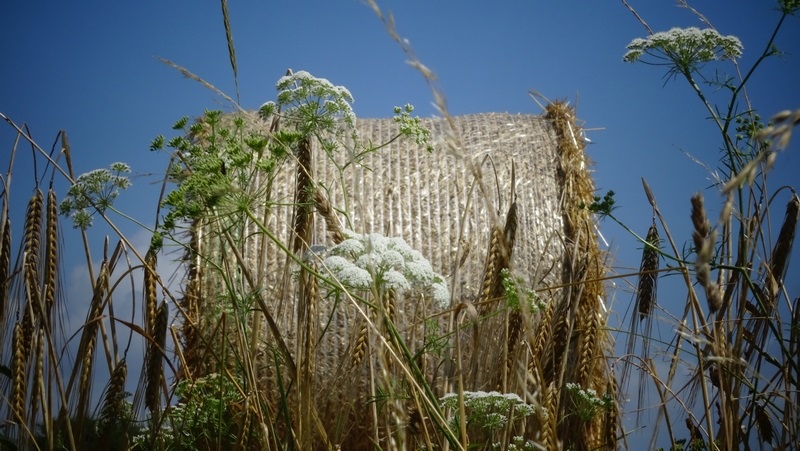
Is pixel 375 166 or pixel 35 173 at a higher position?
pixel 375 166

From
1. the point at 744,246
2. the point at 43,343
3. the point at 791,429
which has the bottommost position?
the point at 791,429

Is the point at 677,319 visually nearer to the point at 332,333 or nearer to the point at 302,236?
the point at 302,236

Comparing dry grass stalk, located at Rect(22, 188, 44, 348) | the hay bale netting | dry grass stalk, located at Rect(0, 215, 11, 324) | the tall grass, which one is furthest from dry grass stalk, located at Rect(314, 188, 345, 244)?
the hay bale netting

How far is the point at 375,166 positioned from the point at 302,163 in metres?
2.81

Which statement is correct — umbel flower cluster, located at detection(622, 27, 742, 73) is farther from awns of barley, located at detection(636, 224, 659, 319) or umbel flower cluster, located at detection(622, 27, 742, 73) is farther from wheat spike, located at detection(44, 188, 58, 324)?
wheat spike, located at detection(44, 188, 58, 324)

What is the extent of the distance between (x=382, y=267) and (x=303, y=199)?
1.10 feet

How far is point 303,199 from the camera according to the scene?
6.83 ft

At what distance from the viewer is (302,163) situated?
6.84 feet

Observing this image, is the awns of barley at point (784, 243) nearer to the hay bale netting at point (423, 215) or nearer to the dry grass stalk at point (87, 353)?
the hay bale netting at point (423, 215)

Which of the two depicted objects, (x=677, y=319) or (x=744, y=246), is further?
(x=677, y=319)

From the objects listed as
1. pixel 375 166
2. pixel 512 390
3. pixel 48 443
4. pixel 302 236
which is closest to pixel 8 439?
pixel 48 443

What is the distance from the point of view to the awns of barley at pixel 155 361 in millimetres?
2201

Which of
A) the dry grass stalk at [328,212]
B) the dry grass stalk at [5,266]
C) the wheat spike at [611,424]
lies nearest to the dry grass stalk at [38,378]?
the dry grass stalk at [5,266]

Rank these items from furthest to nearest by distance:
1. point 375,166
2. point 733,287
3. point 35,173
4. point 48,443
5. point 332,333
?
1. point 375,166
2. point 332,333
3. point 35,173
4. point 48,443
5. point 733,287
